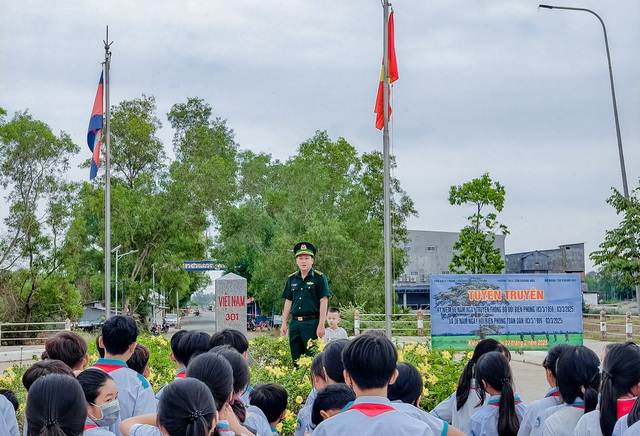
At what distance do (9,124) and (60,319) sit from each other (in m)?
8.17

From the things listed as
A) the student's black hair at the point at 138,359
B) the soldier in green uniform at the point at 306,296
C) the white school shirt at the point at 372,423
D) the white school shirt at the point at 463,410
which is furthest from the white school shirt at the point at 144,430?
the soldier in green uniform at the point at 306,296

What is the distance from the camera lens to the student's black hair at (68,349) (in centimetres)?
464

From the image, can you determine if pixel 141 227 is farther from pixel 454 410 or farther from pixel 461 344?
pixel 454 410

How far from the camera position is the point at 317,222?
108 ft

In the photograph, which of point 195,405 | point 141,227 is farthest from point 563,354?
point 141,227

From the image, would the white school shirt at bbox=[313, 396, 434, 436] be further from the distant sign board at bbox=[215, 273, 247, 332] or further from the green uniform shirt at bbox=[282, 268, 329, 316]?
the distant sign board at bbox=[215, 273, 247, 332]

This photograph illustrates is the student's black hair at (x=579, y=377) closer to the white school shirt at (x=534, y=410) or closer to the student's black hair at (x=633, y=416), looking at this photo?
the white school shirt at (x=534, y=410)

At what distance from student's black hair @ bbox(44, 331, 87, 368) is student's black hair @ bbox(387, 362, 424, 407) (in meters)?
1.98

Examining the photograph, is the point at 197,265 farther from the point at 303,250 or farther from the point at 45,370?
the point at 45,370

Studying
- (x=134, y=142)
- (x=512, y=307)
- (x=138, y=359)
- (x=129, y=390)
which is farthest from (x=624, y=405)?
(x=134, y=142)

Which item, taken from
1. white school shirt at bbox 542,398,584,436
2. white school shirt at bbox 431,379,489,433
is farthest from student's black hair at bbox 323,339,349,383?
white school shirt at bbox 542,398,584,436

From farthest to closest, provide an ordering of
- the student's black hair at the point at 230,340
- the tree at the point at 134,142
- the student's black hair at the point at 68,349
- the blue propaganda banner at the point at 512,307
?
the tree at the point at 134,142 → the blue propaganda banner at the point at 512,307 → the student's black hair at the point at 230,340 → the student's black hair at the point at 68,349

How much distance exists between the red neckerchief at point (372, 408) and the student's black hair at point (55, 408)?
1.08 m

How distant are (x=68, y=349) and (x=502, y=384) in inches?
102
